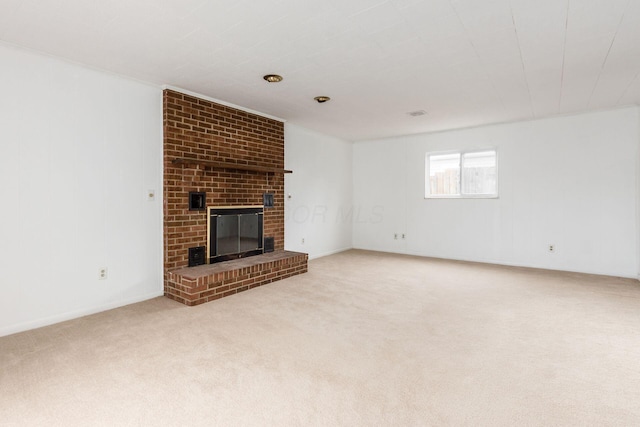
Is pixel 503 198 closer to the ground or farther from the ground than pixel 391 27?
closer to the ground

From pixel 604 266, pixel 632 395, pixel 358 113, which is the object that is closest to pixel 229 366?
pixel 632 395

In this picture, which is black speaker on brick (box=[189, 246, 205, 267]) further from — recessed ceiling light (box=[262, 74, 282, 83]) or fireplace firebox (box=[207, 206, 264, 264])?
recessed ceiling light (box=[262, 74, 282, 83])

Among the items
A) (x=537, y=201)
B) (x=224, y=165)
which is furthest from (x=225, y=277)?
(x=537, y=201)

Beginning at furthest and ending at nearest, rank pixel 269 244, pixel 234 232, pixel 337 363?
1. pixel 269 244
2. pixel 234 232
3. pixel 337 363

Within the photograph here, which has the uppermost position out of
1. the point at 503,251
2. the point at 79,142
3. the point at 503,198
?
the point at 79,142

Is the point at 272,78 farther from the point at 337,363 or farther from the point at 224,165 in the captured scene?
the point at 337,363

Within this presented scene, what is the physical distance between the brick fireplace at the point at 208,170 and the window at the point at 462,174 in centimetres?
303

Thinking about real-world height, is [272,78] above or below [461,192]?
above

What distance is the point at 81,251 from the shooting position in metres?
3.14

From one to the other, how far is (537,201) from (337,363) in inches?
180

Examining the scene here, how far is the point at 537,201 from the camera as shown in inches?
204

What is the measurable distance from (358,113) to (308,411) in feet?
13.2

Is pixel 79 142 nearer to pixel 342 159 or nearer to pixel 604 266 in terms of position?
pixel 342 159

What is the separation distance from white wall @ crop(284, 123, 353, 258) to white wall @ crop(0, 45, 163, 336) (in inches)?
90.5
